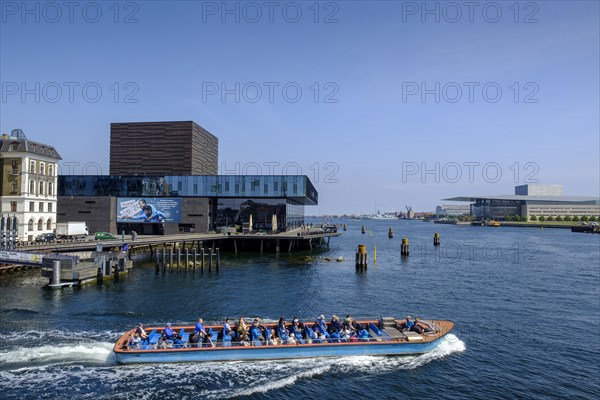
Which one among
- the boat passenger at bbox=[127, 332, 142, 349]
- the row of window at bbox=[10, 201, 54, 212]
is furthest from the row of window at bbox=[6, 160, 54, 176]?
the boat passenger at bbox=[127, 332, 142, 349]

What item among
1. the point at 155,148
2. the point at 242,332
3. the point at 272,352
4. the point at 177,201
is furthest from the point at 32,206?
the point at 155,148

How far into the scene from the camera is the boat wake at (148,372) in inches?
847

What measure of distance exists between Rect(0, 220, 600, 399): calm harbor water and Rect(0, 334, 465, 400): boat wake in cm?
7

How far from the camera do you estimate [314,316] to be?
35.9 m

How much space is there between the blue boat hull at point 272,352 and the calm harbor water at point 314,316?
0.44 metres

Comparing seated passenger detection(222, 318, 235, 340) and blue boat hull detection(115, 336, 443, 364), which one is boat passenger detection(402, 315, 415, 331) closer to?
blue boat hull detection(115, 336, 443, 364)

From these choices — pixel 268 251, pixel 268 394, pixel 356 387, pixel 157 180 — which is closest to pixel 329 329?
pixel 356 387

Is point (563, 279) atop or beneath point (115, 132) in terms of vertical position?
beneath

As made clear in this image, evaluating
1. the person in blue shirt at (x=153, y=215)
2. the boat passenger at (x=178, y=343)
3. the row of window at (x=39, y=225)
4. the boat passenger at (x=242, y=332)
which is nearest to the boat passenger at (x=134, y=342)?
the boat passenger at (x=178, y=343)

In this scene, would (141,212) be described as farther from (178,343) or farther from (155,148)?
(178,343)

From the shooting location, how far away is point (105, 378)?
2278cm

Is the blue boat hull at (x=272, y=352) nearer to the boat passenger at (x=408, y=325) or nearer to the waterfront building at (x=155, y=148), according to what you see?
the boat passenger at (x=408, y=325)

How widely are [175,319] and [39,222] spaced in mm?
48524

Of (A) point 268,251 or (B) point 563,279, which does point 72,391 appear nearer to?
(B) point 563,279
